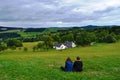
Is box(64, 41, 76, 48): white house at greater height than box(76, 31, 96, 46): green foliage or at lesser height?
lesser

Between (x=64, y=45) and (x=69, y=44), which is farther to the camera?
(x=64, y=45)

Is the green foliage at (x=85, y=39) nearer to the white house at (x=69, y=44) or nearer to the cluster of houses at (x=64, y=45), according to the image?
the white house at (x=69, y=44)

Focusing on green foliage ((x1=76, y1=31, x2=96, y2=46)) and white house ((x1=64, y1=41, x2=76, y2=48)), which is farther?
white house ((x1=64, y1=41, x2=76, y2=48))

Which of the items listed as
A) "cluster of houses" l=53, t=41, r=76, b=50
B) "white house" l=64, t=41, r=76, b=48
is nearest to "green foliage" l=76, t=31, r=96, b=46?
"white house" l=64, t=41, r=76, b=48

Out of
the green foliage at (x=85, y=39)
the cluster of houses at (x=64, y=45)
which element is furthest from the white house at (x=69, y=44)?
the green foliage at (x=85, y=39)

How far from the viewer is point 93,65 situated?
3100cm

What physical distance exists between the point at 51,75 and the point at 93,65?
7674 millimetres

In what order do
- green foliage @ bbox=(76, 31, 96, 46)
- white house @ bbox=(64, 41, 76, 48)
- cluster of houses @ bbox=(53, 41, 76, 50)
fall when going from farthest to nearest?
1. white house @ bbox=(64, 41, 76, 48)
2. cluster of houses @ bbox=(53, 41, 76, 50)
3. green foliage @ bbox=(76, 31, 96, 46)

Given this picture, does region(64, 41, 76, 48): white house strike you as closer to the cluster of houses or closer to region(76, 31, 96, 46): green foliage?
the cluster of houses

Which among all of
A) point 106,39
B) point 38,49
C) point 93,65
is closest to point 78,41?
point 106,39

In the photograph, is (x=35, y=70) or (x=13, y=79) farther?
(x=35, y=70)

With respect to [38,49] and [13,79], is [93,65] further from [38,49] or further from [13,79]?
[38,49]

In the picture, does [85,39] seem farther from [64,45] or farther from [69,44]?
[64,45]

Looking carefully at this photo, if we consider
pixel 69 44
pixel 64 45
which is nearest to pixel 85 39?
pixel 69 44
